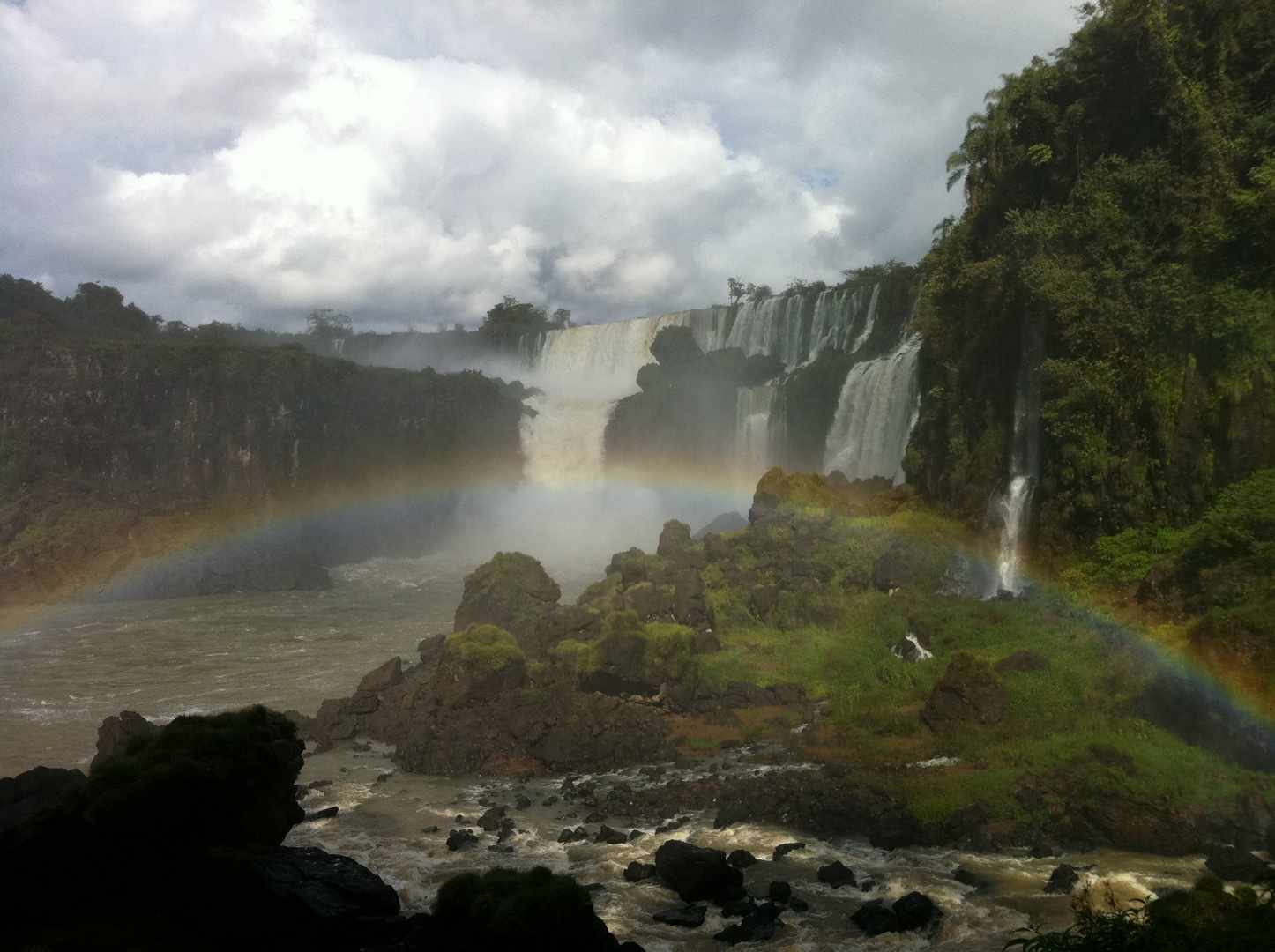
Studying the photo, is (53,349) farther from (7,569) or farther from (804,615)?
(804,615)

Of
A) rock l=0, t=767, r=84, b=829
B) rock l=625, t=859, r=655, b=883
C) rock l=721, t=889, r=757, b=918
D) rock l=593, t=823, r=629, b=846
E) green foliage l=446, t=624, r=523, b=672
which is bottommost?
rock l=593, t=823, r=629, b=846

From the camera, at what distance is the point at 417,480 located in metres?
63.8

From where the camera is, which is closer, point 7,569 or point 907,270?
point 7,569

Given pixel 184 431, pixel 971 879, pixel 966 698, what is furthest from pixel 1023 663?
pixel 184 431

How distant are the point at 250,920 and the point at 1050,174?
103ft

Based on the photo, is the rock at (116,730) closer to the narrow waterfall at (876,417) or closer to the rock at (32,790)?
the rock at (32,790)

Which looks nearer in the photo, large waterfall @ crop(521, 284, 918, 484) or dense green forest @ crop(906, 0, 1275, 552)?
dense green forest @ crop(906, 0, 1275, 552)

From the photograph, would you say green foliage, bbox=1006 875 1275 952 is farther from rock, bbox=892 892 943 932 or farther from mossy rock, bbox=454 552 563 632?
mossy rock, bbox=454 552 563 632

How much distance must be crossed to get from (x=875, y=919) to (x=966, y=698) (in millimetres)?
7950

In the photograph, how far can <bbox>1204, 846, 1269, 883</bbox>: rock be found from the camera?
1144 centimetres

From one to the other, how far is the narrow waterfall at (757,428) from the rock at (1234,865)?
37.6 m

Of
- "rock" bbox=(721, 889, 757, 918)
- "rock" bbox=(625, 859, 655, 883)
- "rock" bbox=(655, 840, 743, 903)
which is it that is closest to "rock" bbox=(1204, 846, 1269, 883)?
"rock" bbox=(721, 889, 757, 918)

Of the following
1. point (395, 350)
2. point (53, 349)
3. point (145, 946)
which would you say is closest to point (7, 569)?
point (53, 349)

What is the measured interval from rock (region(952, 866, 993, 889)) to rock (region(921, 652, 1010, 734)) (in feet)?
19.2
